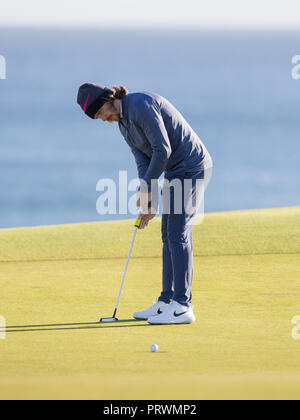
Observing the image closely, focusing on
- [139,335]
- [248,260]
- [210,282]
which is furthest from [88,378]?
[248,260]

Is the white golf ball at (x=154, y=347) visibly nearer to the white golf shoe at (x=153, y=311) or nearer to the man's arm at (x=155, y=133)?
the white golf shoe at (x=153, y=311)

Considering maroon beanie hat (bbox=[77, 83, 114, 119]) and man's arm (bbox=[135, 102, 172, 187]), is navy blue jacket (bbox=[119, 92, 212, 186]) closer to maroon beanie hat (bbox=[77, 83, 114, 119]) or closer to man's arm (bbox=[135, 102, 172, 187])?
man's arm (bbox=[135, 102, 172, 187])

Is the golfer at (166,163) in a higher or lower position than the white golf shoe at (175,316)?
higher

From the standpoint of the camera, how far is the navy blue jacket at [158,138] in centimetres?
486

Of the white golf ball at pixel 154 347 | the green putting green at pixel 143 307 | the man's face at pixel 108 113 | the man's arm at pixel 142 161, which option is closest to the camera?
the green putting green at pixel 143 307

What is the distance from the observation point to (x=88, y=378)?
349 centimetres

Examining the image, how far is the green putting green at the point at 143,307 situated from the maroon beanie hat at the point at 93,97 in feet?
3.95

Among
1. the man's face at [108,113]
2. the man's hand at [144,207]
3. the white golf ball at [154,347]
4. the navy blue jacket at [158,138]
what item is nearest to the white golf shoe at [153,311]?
the man's hand at [144,207]

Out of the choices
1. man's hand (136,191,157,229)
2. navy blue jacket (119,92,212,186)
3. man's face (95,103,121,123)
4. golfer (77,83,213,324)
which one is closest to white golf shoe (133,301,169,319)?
golfer (77,83,213,324)

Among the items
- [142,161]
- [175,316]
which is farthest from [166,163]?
[175,316]

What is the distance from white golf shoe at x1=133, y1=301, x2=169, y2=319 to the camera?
16.5ft

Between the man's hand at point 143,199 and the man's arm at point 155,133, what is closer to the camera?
the man's arm at point 155,133

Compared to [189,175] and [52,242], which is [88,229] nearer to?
[52,242]

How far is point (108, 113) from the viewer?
4.96 metres
